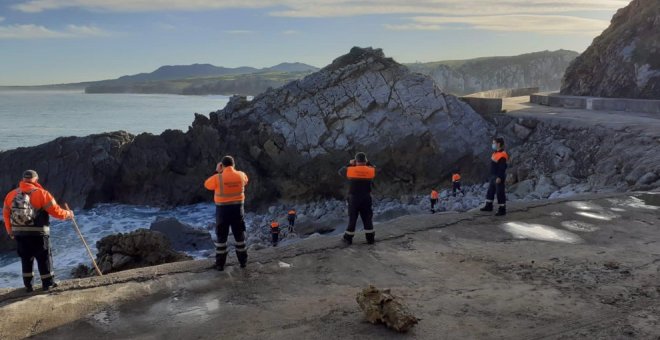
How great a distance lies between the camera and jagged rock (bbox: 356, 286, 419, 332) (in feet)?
17.6

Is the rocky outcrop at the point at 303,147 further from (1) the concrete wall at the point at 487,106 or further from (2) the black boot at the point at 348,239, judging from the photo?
(2) the black boot at the point at 348,239

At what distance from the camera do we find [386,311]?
5465mm

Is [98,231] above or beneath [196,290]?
beneath

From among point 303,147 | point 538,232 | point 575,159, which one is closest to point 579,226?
point 538,232

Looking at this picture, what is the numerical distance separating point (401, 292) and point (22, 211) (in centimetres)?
480

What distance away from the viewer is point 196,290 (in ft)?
22.2

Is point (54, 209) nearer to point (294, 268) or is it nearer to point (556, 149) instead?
point (294, 268)

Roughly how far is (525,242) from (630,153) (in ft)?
33.4

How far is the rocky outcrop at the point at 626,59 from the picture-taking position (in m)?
27.0

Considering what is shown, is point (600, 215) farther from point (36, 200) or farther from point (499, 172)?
point (36, 200)

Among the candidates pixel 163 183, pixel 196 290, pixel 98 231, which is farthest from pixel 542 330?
pixel 163 183

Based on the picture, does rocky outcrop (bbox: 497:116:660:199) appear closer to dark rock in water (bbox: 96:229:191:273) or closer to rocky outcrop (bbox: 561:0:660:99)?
rocky outcrop (bbox: 561:0:660:99)

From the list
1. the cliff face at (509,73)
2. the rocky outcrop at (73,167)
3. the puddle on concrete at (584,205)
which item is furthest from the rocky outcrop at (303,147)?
the cliff face at (509,73)

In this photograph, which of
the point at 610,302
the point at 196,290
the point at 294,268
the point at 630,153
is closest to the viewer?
the point at 610,302
